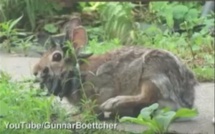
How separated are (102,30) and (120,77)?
0.51ft

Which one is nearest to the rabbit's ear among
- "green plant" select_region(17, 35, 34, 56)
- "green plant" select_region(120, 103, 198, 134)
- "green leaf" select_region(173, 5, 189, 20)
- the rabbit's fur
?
the rabbit's fur

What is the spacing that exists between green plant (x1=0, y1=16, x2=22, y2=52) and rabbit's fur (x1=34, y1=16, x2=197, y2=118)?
140mm

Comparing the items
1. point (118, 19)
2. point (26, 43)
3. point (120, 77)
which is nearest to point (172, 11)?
point (118, 19)

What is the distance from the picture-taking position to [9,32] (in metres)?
1.92

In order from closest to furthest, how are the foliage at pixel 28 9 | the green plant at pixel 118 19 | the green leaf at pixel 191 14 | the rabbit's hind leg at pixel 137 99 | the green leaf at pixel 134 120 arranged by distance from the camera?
the foliage at pixel 28 9, the green leaf at pixel 134 120, the rabbit's hind leg at pixel 137 99, the green plant at pixel 118 19, the green leaf at pixel 191 14

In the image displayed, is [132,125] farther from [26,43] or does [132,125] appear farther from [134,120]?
[26,43]

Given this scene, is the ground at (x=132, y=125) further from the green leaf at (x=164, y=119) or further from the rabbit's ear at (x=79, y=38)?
the rabbit's ear at (x=79, y=38)

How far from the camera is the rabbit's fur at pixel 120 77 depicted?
6.91 feet

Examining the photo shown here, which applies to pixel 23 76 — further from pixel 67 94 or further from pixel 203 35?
pixel 203 35

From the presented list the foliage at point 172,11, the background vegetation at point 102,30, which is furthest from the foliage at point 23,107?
the foliage at point 172,11

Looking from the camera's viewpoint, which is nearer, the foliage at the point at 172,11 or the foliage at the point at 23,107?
the foliage at the point at 23,107

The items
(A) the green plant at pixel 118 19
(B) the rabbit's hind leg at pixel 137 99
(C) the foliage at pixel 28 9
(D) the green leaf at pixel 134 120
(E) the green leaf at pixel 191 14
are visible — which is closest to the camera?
(C) the foliage at pixel 28 9

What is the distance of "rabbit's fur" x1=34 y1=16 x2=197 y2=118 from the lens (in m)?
2.11

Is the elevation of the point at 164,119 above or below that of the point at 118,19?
below
